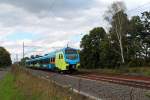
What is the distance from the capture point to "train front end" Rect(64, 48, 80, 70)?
145ft

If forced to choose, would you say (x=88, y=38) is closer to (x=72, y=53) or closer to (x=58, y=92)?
(x=72, y=53)

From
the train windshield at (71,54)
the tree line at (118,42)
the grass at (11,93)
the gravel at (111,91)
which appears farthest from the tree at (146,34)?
the gravel at (111,91)

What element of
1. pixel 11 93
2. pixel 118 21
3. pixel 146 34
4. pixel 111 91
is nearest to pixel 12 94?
pixel 11 93

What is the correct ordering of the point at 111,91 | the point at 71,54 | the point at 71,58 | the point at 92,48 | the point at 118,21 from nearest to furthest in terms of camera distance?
the point at 111,91, the point at 71,58, the point at 71,54, the point at 118,21, the point at 92,48

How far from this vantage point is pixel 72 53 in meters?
45.2

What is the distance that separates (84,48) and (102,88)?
2933 inches

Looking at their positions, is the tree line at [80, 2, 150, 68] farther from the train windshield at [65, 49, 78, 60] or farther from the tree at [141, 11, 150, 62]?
the train windshield at [65, 49, 78, 60]

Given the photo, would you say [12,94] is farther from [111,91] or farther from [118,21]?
[118,21]

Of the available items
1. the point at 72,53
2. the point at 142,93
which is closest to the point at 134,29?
the point at 72,53

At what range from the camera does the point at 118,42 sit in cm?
7462

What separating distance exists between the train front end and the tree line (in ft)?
63.4

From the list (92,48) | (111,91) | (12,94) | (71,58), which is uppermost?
(92,48)

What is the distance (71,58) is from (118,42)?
103 ft

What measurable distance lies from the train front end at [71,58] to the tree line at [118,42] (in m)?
19.3
